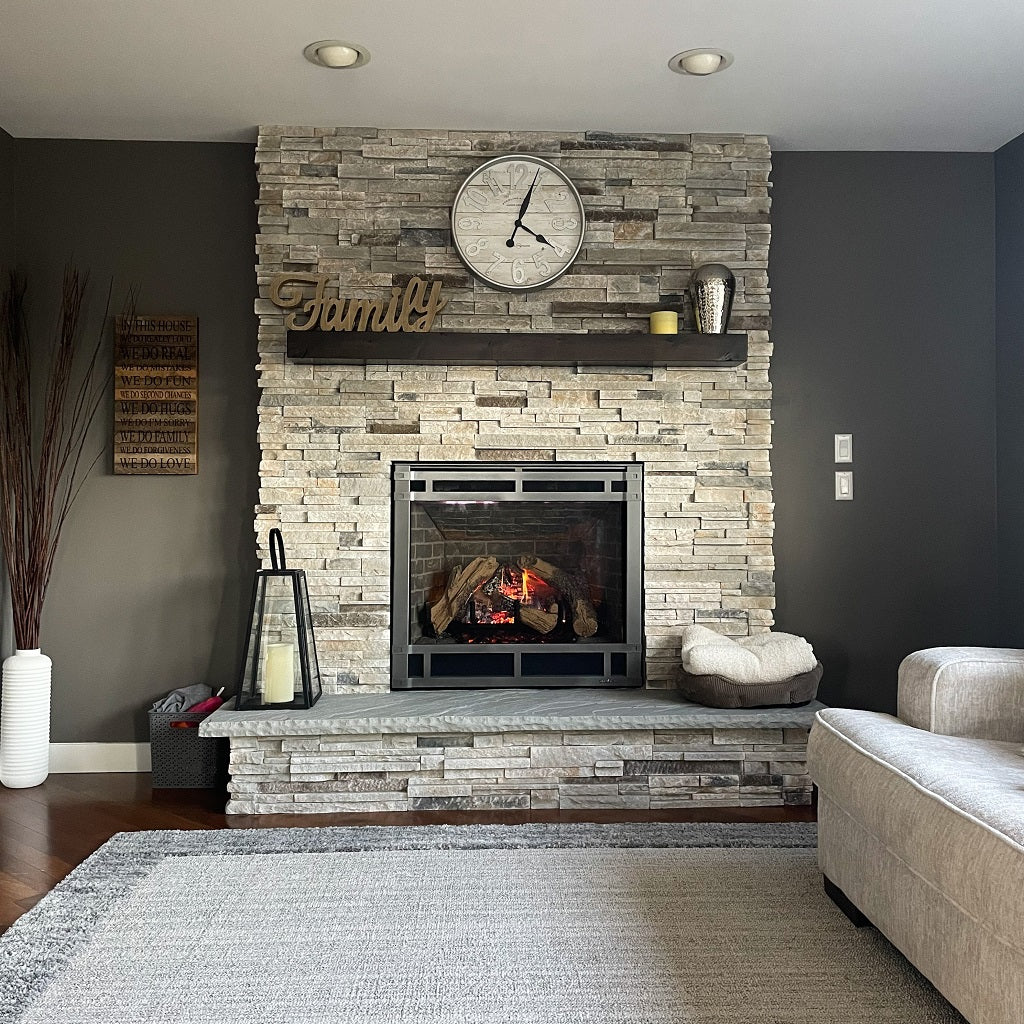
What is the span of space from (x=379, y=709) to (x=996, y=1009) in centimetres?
216

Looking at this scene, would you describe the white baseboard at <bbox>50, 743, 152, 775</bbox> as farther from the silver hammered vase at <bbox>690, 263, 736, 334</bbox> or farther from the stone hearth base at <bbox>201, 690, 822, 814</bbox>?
the silver hammered vase at <bbox>690, 263, 736, 334</bbox>

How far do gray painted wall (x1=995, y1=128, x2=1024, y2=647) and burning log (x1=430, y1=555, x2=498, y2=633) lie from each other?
204cm

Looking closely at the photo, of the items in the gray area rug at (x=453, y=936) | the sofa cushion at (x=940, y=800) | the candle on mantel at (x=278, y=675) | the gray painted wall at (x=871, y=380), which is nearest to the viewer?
the sofa cushion at (x=940, y=800)

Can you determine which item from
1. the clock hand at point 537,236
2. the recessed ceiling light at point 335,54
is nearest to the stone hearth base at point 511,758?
the clock hand at point 537,236

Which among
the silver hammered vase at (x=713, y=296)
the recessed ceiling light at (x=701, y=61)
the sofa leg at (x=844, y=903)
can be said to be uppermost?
the recessed ceiling light at (x=701, y=61)

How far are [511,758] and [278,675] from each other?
0.86 m

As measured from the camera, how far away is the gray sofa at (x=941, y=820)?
1.60m

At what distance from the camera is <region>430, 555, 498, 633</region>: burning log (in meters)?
3.69

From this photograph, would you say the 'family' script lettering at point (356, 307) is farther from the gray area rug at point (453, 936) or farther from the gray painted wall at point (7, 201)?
the gray area rug at point (453, 936)

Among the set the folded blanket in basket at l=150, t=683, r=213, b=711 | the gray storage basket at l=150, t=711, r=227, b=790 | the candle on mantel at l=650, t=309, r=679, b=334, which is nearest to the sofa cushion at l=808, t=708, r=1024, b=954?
the candle on mantel at l=650, t=309, r=679, b=334

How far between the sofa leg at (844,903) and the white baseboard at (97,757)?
255 centimetres

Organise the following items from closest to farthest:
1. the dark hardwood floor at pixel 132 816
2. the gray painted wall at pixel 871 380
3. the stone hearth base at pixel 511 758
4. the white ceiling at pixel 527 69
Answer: the white ceiling at pixel 527 69 < the dark hardwood floor at pixel 132 816 < the stone hearth base at pixel 511 758 < the gray painted wall at pixel 871 380

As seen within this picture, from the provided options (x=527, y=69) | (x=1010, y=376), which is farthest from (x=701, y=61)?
(x=1010, y=376)

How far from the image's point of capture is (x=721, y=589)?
3686mm
